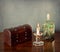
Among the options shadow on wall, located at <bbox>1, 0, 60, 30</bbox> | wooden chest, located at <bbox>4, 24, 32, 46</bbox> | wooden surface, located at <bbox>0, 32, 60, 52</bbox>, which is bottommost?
wooden surface, located at <bbox>0, 32, 60, 52</bbox>

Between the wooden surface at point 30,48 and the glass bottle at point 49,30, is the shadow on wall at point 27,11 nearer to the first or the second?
the glass bottle at point 49,30

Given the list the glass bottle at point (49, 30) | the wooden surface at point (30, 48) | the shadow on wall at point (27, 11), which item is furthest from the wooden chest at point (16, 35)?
the shadow on wall at point (27, 11)

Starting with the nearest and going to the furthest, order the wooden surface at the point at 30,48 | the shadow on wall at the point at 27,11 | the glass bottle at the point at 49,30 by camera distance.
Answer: the wooden surface at the point at 30,48, the glass bottle at the point at 49,30, the shadow on wall at the point at 27,11

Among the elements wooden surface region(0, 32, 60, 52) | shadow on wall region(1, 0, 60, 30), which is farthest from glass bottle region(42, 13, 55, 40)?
shadow on wall region(1, 0, 60, 30)

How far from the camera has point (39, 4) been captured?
4.98ft

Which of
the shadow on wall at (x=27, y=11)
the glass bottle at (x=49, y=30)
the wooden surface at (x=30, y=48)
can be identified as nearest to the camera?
the wooden surface at (x=30, y=48)

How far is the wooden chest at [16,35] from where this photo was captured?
1.22 m

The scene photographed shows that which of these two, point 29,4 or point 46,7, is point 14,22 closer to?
point 29,4

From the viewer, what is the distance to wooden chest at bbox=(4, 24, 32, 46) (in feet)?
4.02

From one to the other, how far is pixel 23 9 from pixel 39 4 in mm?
144

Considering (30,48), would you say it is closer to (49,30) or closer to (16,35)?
(16,35)

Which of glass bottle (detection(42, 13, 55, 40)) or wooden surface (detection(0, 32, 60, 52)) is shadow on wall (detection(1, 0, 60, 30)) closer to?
glass bottle (detection(42, 13, 55, 40))

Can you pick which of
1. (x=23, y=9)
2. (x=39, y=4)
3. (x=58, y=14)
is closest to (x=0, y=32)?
(x=23, y=9)

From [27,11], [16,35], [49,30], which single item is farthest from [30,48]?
[27,11]
